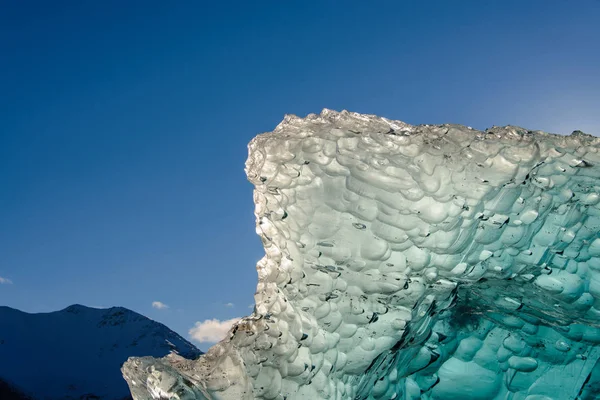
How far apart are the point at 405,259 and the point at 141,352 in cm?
2879

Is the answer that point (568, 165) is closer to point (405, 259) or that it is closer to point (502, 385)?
point (405, 259)

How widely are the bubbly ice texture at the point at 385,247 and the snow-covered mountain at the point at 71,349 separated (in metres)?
23.0

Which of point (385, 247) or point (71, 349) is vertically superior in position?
point (385, 247)

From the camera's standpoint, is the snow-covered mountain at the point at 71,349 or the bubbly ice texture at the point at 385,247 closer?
the bubbly ice texture at the point at 385,247

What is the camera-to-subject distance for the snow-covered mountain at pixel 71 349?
26.2m

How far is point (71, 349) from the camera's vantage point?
28.0 metres

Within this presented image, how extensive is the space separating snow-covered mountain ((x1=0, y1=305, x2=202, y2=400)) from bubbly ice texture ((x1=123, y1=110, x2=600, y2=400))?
23.0 meters

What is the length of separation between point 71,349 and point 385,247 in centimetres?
2929

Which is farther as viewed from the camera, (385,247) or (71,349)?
(71,349)

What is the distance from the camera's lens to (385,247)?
8.24 feet

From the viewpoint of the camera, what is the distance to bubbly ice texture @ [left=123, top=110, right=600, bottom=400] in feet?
8.26

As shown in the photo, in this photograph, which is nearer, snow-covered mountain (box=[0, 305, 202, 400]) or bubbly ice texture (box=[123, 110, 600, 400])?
bubbly ice texture (box=[123, 110, 600, 400])

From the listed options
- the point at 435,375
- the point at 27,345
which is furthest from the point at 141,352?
the point at 435,375

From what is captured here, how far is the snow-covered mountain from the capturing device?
26203mm
